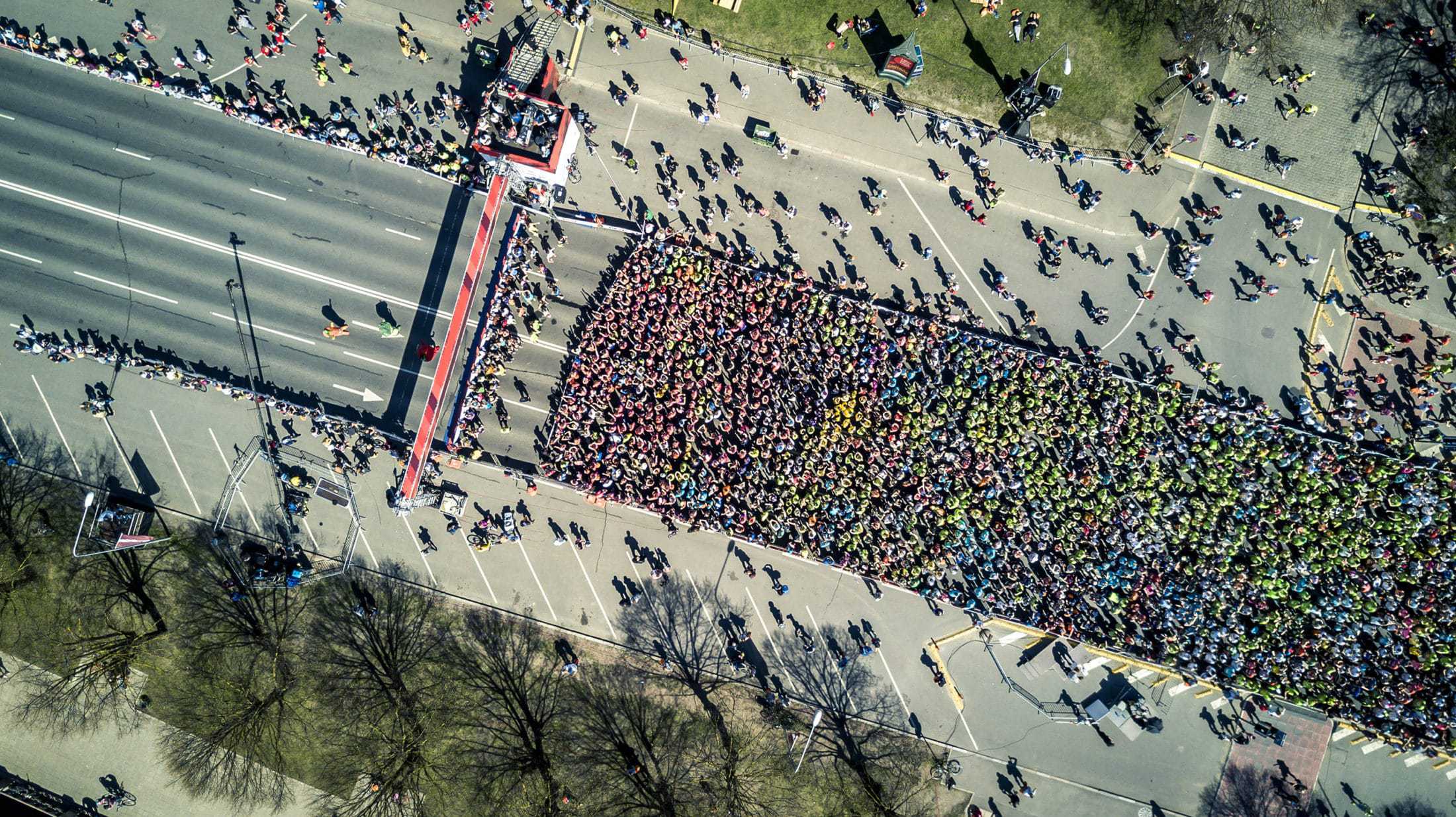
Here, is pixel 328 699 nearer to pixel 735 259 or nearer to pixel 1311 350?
pixel 735 259

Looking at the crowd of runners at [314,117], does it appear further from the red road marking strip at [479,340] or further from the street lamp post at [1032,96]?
the street lamp post at [1032,96]

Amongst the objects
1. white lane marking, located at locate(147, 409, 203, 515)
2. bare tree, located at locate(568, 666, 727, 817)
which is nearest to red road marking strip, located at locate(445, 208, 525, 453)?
white lane marking, located at locate(147, 409, 203, 515)

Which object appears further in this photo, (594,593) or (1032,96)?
(594,593)

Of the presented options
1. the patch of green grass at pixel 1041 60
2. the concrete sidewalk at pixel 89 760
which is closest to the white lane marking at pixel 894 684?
the patch of green grass at pixel 1041 60

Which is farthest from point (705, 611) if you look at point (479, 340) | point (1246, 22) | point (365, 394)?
point (1246, 22)

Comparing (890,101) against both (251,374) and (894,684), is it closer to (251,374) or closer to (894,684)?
(894,684)

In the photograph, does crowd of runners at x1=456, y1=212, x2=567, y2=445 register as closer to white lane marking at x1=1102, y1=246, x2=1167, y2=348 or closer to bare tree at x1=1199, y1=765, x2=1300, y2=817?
white lane marking at x1=1102, y1=246, x2=1167, y2=348
